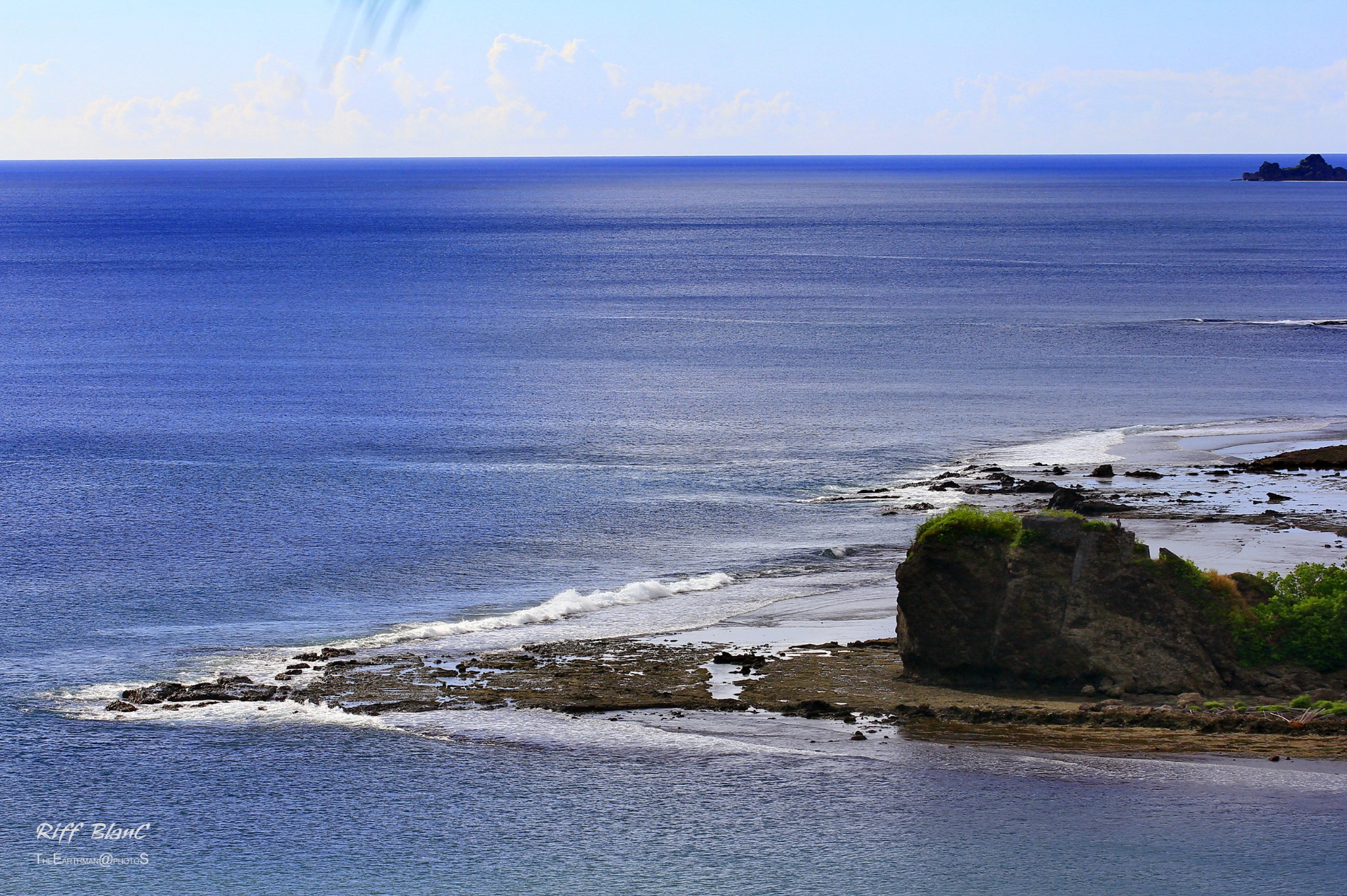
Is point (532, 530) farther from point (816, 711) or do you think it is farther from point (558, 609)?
point (816, 711)

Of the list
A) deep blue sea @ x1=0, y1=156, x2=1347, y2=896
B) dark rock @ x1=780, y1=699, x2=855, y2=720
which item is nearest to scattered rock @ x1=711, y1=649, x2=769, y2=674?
dark rock @ x1=780, y1=699, x2=855, y2=720

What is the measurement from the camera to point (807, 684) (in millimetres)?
35844


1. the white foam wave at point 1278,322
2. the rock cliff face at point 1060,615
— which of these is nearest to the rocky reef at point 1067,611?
the rock cliff face at point 1060,615

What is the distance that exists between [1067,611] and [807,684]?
690 cm

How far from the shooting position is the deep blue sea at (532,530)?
87.7 feet

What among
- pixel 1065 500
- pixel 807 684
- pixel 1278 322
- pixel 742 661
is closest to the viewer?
pixel 807 684

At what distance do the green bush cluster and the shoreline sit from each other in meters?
3.06

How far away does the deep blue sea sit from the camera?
26.7 metres

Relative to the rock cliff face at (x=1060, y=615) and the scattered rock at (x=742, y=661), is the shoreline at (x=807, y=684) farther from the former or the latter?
the rock cliff face at (x=1060, y=615)

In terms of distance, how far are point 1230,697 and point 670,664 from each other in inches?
570

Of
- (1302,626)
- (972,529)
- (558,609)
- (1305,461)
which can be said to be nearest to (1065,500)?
(1305,461)

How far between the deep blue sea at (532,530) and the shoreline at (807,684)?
164 centimetres

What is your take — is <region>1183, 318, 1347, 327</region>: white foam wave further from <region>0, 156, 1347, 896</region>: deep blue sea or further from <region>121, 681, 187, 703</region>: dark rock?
<region>121, 681, 187, 703</region>: dark rock

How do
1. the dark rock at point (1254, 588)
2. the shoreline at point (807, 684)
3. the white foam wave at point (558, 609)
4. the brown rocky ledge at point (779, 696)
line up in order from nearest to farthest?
the brown rocky ledge at point (779, 696) < the shoreline at point (807, 684) < the dark rock at point (1254, 588) < the white foam wave at point (558, 609)
